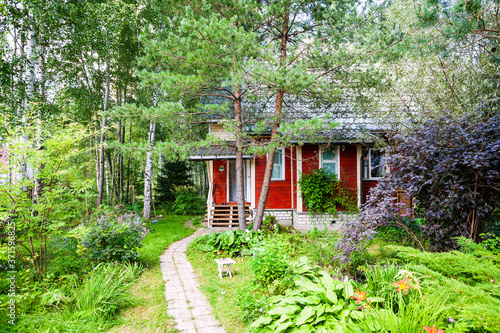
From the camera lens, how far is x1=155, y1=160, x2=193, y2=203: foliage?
50.6 feet

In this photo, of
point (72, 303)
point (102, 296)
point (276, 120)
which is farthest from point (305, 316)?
point (276, 120)

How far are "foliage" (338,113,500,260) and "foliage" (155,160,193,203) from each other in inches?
501

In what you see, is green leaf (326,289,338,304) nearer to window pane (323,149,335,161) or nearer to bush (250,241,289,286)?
bush (250,241,289,286)

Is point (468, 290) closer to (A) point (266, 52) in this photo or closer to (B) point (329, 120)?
(A) point (266, 52)

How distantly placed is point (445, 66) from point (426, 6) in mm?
3478

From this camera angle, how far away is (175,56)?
6695 mm

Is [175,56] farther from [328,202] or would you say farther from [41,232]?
[328,202]

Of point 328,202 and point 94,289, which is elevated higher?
point 328,202

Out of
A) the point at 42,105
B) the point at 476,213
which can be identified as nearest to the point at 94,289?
the point at 476,213

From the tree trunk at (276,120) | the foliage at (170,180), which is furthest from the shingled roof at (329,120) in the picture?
the foliage at (170,180)

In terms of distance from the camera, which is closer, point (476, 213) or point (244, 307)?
point (244, 307)

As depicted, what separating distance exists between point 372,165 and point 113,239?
346 inches

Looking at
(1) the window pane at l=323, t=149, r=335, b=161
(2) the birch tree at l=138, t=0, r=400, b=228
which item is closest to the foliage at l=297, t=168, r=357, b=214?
(1) the window pane at l=323, t=149, r=335, b=161

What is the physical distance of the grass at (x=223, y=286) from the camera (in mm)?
3547
